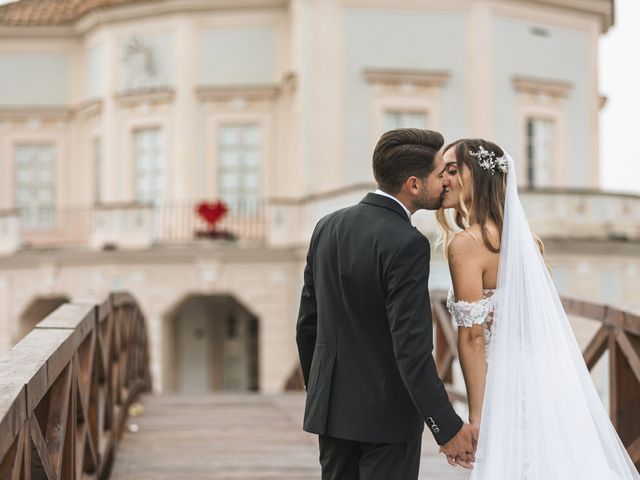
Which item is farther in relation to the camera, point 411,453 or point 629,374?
point 629,374

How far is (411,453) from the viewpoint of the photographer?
4.14 metres

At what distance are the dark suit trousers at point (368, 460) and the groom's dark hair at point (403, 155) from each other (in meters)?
0.99

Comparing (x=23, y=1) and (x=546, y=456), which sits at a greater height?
(x=23, y=1)

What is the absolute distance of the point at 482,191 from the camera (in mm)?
4590

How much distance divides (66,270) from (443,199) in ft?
66.2

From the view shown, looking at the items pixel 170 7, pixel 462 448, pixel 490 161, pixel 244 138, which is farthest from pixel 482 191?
pixel 170 7

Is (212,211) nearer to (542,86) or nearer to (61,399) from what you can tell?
(542,86)

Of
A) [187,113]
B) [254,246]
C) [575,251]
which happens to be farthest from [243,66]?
[575,251]

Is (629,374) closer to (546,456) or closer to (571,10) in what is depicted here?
(546,456)

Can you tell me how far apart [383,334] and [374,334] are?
34 millimetres

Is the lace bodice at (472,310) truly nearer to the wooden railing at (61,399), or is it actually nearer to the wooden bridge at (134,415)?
the wooden bridge at (134,415)

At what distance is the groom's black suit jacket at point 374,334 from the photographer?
394 centimetres

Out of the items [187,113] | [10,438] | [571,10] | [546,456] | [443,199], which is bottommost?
[546,456]

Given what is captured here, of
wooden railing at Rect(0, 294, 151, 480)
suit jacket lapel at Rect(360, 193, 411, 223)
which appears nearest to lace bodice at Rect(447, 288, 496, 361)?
suit jacket lapel at Rect(360, 193, 411, 223)
